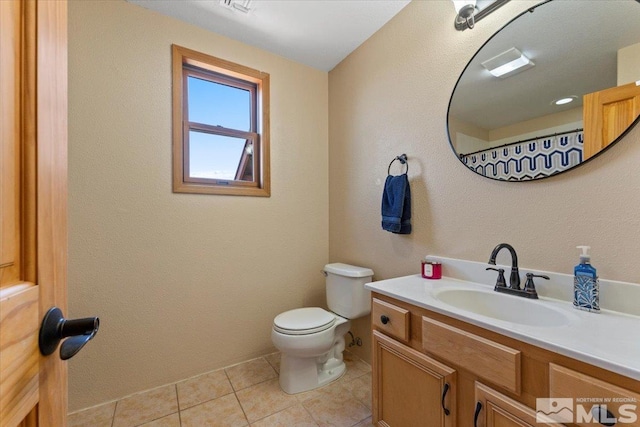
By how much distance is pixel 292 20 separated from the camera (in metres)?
1.80

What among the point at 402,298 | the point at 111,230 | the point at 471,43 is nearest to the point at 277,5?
the point at 471,43

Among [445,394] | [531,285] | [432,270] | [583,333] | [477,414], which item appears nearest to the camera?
[583,333]

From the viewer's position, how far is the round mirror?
0.99 metres

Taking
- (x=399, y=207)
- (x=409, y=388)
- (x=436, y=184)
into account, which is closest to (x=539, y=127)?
(x=436, y=184)

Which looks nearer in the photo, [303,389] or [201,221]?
[303,389]

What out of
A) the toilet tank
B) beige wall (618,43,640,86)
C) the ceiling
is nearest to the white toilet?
the toilet tank

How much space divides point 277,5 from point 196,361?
2431 mm

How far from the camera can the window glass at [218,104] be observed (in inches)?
78.1

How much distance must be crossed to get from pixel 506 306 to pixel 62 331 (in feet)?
4.73

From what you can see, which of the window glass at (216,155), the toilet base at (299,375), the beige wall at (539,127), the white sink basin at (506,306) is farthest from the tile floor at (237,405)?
the beige wall at (539,127)

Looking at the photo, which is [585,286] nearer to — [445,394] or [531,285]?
[531,285]

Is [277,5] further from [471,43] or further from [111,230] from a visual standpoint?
[111,230]

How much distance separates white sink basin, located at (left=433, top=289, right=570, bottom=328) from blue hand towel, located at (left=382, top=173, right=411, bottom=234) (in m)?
0.50

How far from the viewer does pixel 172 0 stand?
1650mm
